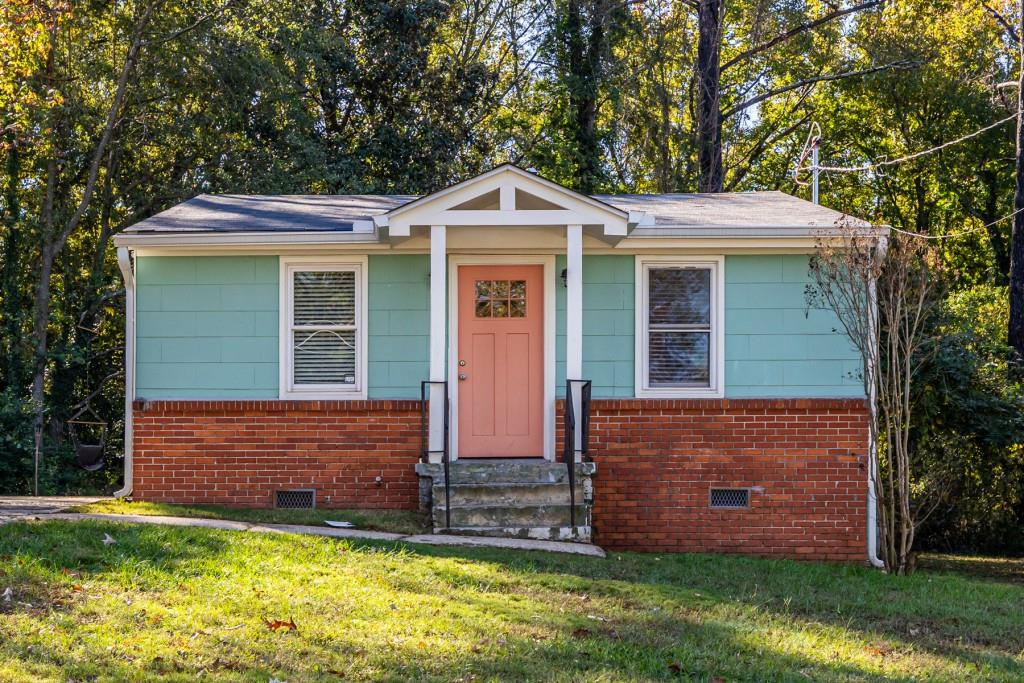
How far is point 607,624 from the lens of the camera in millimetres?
6574

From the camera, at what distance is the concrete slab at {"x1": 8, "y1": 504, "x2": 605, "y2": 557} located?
354 inches

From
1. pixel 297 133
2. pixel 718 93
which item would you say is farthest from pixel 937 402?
pixel 297 133

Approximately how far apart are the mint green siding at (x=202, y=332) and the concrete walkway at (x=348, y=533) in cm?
157

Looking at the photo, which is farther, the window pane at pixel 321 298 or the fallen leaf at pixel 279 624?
the window pane at pixel 321 298

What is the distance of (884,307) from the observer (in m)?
9.41

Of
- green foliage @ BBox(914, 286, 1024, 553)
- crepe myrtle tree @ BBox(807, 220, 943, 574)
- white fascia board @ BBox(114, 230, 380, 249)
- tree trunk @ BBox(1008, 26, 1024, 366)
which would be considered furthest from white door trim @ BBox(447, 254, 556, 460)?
tree trunk @ BBox(1008, 26, 1024, 366)

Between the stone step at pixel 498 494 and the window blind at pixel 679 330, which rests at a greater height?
the window blind at pixel 679 330

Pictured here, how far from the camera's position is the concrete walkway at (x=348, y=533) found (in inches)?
354

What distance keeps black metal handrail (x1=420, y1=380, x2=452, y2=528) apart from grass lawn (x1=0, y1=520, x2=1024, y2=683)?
1.11m

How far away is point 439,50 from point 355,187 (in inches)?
151

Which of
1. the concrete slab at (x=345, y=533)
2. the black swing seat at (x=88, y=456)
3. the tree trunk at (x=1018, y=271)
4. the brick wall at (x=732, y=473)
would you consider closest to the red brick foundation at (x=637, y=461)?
the brick wall at (x=732, y=473)

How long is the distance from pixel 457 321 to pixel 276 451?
84.9 inches

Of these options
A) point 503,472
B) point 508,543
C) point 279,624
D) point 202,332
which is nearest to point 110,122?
point 202,332

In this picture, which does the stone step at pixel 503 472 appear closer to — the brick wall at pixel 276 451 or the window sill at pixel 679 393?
the brick wall at pixel 276 451
